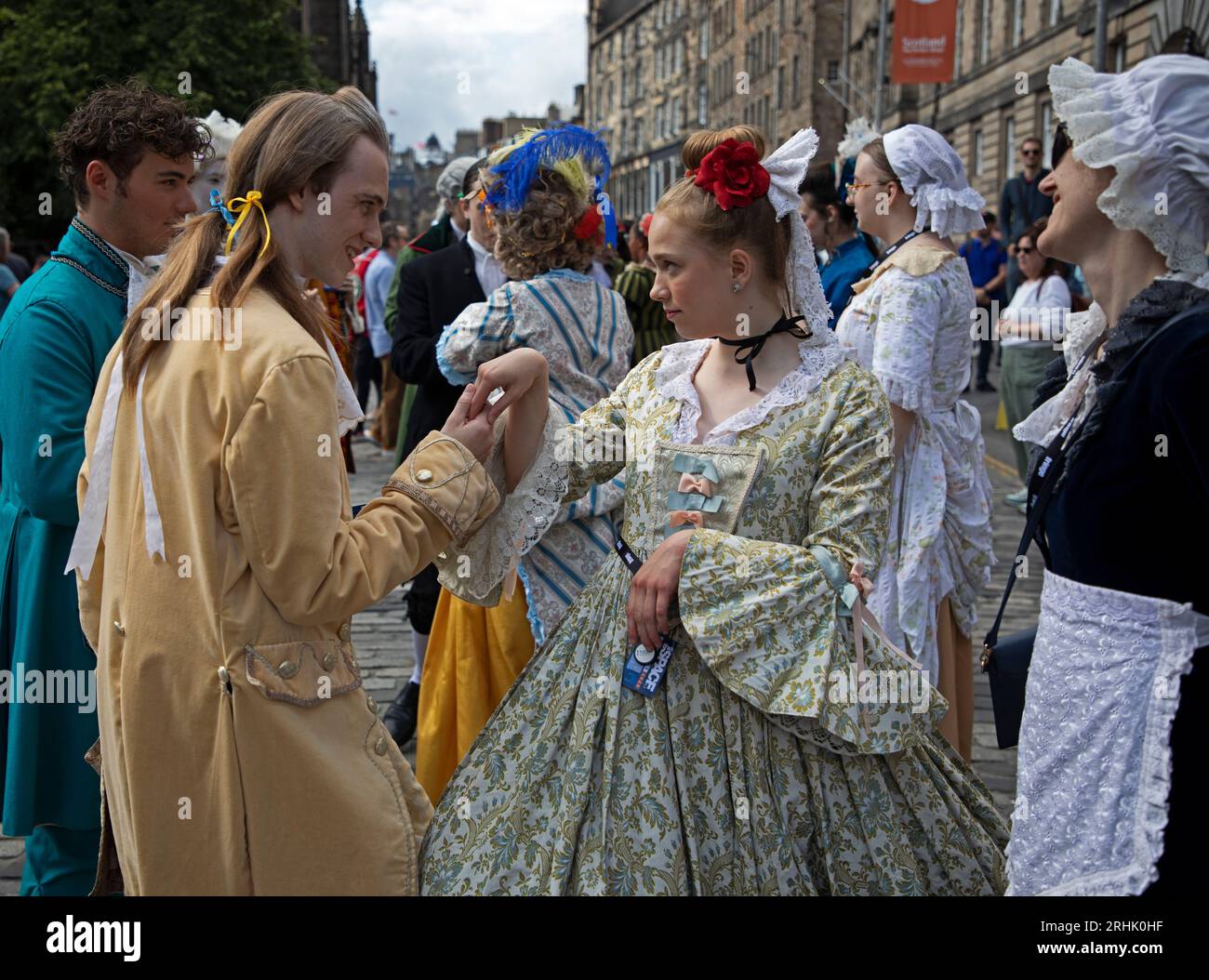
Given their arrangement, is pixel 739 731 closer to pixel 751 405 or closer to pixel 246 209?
pixel 751 405

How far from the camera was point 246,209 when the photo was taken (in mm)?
2105

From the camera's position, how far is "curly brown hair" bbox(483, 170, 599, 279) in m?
3.81

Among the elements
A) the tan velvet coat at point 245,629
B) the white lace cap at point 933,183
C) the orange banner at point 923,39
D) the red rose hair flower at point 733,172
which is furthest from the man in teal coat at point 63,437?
the orange banner at point 923,39

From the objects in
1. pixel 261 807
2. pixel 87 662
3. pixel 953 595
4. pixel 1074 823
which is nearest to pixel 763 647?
pixel 1074 823

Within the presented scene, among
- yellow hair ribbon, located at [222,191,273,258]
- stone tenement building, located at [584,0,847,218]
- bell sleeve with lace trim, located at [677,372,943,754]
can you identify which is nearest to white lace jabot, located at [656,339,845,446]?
bell sleeve with lace trim, located at [677,372,943,754]

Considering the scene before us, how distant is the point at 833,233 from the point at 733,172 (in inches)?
118

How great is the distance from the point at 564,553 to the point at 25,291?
1.60m

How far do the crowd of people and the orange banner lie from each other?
2009 centimetres

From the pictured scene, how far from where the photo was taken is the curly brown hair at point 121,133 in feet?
9.93

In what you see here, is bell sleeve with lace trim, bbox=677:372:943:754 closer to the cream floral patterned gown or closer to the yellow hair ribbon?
the cream floral patterned gown

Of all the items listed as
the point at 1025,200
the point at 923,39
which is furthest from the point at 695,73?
the point at 1025,200

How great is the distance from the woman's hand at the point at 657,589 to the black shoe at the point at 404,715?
237 cm

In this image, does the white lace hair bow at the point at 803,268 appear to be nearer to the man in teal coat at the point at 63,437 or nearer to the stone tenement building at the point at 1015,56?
the man in teal coat at the point at 63,437
